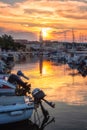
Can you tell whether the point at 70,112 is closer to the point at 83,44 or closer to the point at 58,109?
the point at 58,109

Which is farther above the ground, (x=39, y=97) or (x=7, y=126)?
(x=39, y=97)

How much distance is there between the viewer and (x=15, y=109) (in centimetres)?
1825

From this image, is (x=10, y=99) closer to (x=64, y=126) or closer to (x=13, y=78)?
(x=64, y=126)

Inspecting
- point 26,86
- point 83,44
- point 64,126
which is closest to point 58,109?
point 26,86

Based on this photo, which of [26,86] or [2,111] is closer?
[2,111]

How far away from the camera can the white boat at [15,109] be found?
18.1 meters

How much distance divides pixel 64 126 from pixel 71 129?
0.62m

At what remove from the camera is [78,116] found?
2088 cm

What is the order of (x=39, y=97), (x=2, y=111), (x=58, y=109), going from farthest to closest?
(x=58, y=109), (x=39, y=97), (x=2, y=111)

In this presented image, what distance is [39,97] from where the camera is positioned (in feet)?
62.8

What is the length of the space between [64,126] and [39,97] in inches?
66.0

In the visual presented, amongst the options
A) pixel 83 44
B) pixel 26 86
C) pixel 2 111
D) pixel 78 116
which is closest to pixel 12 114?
pixel 2 111

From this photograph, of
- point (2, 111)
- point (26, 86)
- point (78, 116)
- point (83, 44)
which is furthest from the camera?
point (83, 44)

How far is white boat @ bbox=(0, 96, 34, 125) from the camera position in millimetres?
18125
